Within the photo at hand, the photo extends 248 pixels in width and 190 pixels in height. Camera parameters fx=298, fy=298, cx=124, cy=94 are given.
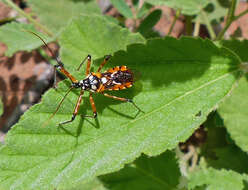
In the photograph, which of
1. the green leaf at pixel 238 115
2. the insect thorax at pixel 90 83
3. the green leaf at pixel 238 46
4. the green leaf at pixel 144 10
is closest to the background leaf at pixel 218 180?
the green leaf at pixel 238 115

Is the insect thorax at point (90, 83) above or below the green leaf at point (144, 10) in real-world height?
below

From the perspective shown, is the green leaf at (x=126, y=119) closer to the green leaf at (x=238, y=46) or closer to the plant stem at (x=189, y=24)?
the green leaf at (x=238, y=46)

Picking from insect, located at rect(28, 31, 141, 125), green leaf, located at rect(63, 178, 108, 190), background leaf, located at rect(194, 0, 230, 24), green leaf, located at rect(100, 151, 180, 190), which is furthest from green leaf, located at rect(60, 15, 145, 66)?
background leaf, located at rect(194, 0, 230, 24)

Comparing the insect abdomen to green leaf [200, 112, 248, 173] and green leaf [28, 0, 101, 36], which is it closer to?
green leaf [200, 112, 248, 173]

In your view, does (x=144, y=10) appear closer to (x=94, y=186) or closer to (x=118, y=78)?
(x=118, y=78)

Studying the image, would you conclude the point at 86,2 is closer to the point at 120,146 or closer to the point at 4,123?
the point at 4,123

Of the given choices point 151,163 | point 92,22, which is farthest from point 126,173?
point 92,22
